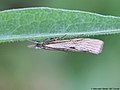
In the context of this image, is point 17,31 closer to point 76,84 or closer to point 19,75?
point 76,84

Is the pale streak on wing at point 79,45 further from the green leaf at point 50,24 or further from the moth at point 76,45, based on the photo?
the green leaf at point 50,24

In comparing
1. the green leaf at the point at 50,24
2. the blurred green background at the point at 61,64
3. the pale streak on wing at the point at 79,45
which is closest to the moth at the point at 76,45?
the pale streak on wing at the point at 79,45

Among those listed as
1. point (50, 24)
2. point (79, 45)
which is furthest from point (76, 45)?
point (50, 24)

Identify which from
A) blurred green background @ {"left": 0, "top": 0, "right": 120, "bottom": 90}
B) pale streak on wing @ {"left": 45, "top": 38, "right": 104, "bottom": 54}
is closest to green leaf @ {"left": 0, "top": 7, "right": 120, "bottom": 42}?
pale streak on wing @ {"left": 45, "top": 38, "right": 104, "bottom": 54}

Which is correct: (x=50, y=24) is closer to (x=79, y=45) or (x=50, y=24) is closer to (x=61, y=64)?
(x=79, y=45)

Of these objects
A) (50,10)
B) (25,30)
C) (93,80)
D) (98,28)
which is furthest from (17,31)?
(93,80)

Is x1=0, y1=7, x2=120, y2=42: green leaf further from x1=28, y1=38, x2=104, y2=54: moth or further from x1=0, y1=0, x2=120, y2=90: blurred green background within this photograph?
x1=0, y1=0, x2=120, y2=90: blurred green background
